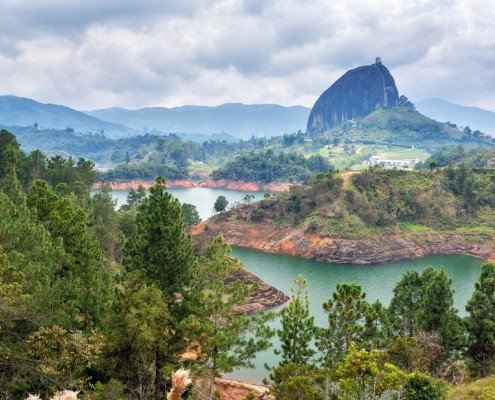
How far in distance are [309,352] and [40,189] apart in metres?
16.6

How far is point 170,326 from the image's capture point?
22.2m

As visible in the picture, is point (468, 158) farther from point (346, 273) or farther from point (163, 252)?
point (163, 252)

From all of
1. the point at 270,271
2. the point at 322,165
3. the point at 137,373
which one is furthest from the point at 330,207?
the point at 322,165

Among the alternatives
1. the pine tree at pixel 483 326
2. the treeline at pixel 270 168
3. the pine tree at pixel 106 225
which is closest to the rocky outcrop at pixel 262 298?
the pine tree at pixel 106 225

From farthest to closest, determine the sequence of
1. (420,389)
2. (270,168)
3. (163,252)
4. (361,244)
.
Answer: (270,168) < (361,244) < (163,252) < (420,389)

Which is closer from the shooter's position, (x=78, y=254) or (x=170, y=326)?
(x=170, y=326)

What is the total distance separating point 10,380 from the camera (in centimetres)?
1802

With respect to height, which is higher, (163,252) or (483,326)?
(163,252)

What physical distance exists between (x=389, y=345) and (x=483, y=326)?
23.5 feet

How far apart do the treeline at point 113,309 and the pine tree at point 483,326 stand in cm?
1242

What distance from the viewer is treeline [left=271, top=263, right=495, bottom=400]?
1717cm

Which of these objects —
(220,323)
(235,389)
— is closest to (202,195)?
(235,389)

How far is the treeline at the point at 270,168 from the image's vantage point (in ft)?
528

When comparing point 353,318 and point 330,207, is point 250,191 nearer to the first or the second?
point 330,207
